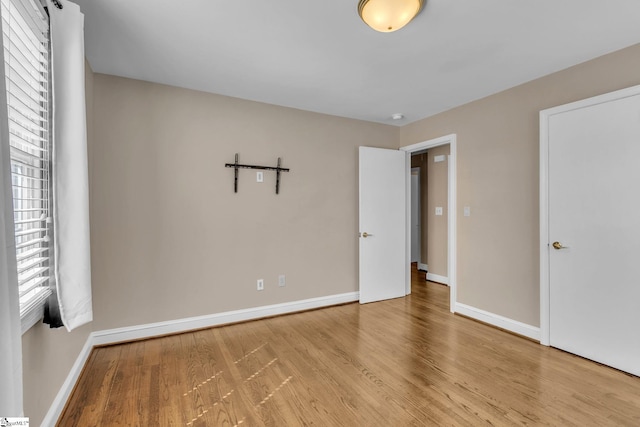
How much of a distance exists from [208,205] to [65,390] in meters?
1.81

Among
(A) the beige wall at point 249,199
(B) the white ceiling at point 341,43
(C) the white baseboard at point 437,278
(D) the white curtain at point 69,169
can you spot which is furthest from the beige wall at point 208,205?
(C) the white baseboard at point 437,278

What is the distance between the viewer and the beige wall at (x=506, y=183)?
2721 millimetres

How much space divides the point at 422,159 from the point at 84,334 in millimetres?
5642

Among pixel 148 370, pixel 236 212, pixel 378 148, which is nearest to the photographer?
pixel 148 370

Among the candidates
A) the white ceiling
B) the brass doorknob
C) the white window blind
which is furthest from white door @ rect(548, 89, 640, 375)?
the white window blind

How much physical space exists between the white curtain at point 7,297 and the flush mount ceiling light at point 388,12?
66.9 inches

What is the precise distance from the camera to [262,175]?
11.6 feet

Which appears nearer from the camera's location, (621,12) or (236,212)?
(621,12)

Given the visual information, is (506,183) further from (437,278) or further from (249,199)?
(249,199)

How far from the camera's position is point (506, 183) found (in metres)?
3.19

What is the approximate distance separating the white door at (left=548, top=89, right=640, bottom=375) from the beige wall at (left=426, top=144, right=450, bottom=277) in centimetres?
243

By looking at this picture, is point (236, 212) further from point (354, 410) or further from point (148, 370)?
point (354, 410)

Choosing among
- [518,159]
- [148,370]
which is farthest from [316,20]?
[148,370]

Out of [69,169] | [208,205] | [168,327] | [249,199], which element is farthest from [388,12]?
[168,327]
